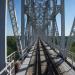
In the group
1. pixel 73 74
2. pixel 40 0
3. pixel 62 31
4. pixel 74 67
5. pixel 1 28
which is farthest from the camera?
pixel 40 0

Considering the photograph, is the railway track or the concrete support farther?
the railway track

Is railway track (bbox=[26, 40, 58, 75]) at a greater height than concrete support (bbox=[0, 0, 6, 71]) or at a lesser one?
lesser

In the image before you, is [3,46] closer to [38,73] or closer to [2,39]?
[2,39]

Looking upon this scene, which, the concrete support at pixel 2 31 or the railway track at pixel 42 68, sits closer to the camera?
the concrete support at pixel 2 31

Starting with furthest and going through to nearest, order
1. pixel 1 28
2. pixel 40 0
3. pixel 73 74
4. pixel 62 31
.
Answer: pixel 40 0
pixel 62 31
pixel 73 74
pixel 1 28

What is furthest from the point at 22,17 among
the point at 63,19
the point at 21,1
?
the point at 63,19

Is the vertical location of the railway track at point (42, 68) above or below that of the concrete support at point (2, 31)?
below

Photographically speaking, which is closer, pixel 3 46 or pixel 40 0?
pixel 3 46

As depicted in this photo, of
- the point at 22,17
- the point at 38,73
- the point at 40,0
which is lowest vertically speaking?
the point at 38,73

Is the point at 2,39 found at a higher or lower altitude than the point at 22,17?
lower

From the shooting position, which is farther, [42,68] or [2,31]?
[42,68]

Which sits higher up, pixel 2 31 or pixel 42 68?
pixel 2 31
